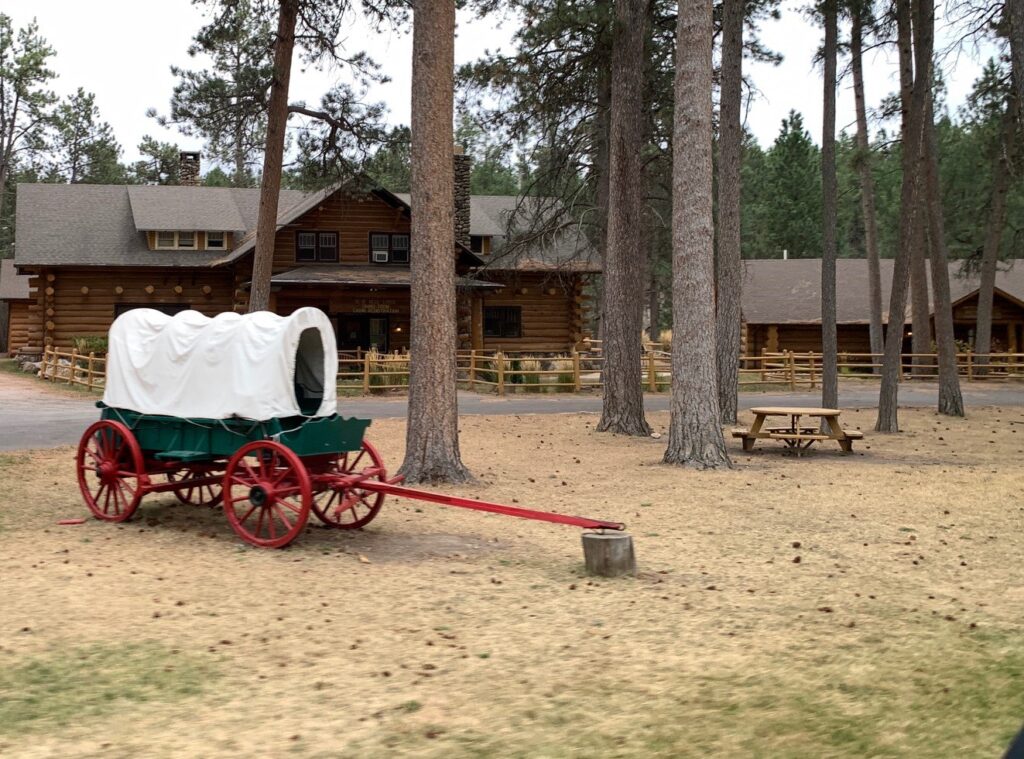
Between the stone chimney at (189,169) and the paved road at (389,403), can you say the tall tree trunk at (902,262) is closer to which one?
the paved road at (389,403)

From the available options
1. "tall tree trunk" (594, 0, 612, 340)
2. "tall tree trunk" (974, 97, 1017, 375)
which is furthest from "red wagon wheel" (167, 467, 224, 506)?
"tall tree trunk" (974, 97, 1017, 375)

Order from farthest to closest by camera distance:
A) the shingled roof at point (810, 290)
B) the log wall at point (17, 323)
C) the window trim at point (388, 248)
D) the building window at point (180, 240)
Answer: the shingled roof at point (810, 290), the log wall at point (17, 323), the building window at point (180, 240), the window trim at point (388, 248)

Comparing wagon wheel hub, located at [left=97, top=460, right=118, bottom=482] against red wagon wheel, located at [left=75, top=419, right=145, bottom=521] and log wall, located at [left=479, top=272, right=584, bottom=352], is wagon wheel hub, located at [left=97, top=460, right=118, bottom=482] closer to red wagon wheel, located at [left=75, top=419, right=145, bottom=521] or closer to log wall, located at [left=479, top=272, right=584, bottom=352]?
red wagon wheel, located at [left=75, top=419, right=145, bottom=521]

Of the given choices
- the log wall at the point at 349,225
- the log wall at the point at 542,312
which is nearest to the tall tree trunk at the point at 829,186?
the log wall at the point at 542,312

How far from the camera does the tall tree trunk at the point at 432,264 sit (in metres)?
13.0

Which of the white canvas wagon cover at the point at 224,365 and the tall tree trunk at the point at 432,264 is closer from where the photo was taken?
the white canvas wagon cover at the point at 224,365

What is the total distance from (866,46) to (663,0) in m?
5.08

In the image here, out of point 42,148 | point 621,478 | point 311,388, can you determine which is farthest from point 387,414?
point 42,148

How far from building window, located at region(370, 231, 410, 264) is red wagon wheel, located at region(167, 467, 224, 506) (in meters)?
25.6

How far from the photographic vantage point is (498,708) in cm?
538

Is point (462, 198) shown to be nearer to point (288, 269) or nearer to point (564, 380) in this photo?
point (288, 269)

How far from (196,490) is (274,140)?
9.14 metres

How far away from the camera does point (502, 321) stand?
40.3 metres

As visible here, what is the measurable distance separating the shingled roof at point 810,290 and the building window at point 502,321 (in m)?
10.2
